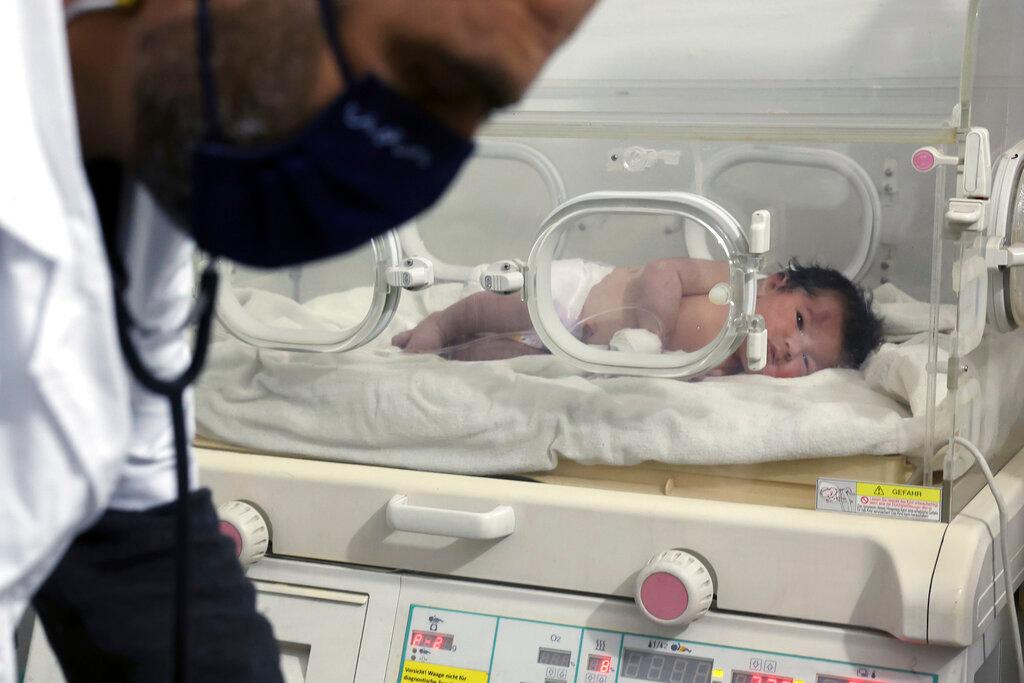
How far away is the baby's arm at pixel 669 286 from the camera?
Result: 1313 millimetres

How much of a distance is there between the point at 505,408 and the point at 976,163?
22.6 inches

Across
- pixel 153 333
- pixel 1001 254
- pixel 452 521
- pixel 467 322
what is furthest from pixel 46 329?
pixel 1001 254

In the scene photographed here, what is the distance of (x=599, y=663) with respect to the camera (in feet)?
4.21

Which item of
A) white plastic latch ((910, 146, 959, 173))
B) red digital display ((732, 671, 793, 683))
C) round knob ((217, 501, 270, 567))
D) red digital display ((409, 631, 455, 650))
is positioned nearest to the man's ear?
white plastic latch ((910, 146, 959, 173))

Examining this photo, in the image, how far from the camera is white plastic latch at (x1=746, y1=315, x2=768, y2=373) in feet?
4.24

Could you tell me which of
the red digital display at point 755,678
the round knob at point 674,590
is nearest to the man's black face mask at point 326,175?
the round knob at point 674,590

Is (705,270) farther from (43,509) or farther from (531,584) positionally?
(43,509)

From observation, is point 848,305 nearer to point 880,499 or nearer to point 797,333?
point 797,333

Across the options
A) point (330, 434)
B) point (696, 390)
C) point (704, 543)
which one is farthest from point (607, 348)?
point (330, 434)

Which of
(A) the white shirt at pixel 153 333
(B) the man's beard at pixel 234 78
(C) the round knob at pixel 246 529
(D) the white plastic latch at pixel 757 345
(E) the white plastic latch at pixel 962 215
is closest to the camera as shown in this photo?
(B) the man's beard at pixel 234 78

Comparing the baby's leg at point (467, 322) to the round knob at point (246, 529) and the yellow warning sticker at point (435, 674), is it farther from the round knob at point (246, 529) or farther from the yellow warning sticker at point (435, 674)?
the yellow warning sticker at point (435, 674)

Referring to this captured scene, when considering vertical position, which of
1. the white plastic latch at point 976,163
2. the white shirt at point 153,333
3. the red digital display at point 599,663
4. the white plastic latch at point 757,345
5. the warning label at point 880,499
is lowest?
the red digital display at point 599,663

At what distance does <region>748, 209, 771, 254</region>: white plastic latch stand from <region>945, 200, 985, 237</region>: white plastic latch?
185mm

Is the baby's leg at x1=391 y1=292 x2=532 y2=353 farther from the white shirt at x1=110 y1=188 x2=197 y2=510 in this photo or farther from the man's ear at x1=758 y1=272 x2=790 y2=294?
the white shirt at x1=110 y1=188 x2=197 y2=510
